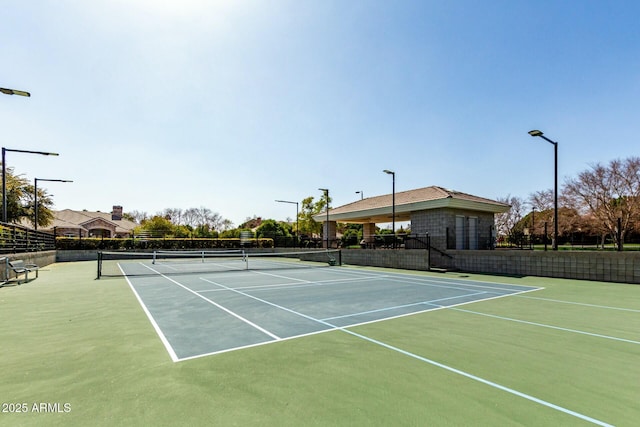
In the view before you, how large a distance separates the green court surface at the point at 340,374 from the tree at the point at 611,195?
1098 inches

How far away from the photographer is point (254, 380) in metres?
3.66

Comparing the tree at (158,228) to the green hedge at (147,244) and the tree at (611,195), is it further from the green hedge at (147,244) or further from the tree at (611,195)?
the tree at (611,195)

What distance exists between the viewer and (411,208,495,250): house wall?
20.9 m

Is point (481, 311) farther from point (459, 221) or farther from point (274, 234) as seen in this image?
point (274, 234)

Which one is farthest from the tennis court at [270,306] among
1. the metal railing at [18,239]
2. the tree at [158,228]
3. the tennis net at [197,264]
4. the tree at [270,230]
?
the tree at [270,230]

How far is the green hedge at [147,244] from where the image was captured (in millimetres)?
29406

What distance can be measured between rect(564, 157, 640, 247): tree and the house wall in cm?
1232

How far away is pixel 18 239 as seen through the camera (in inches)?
570

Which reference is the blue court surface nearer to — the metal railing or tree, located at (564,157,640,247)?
the metal railing

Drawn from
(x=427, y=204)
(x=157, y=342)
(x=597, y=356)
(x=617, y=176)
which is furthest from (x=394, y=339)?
(x=617, y=176)

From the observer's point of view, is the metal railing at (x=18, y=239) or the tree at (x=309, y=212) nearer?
the metal railing at (x=18, y=239)

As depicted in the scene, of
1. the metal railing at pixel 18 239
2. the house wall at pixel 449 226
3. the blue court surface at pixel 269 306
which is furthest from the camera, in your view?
Answer: the house wall at pixel 449 226

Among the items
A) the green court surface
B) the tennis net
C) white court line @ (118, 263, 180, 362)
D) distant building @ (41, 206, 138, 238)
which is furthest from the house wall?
distant building @ (41, 206, 138, 238)

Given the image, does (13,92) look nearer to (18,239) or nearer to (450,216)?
(18,239)
